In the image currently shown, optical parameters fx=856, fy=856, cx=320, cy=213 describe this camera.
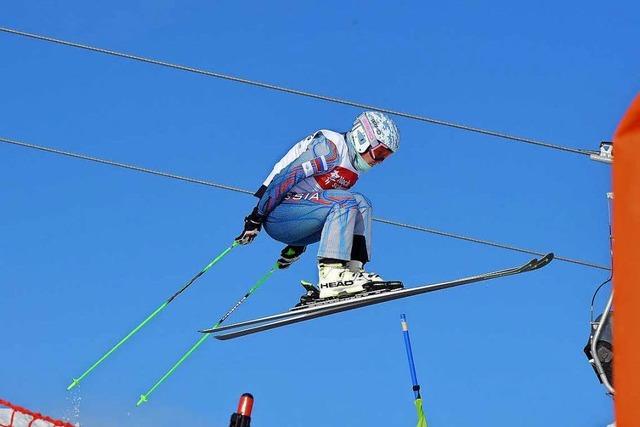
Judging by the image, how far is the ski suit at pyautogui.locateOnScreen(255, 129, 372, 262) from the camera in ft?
29.6

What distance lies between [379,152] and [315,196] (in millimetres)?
848

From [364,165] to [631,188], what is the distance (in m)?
7.89

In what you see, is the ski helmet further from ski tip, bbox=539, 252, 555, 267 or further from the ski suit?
ski tip, bbox=539, 252, 555, 267

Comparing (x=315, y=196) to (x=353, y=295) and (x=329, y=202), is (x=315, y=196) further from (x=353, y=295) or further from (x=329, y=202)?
(x=353, y=295)

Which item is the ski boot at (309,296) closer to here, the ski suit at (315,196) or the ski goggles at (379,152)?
the ski suit at (315,196)

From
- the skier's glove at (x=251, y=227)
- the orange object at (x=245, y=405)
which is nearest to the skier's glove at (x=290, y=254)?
the skier's glove at (x=251, y=227)

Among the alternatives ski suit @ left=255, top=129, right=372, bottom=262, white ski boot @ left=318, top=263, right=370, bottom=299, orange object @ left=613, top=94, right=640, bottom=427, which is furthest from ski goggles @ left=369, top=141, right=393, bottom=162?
orange object @ left=613, top=94, right=640, bottom=427

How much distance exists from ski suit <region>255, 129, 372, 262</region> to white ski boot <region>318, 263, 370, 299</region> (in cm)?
24

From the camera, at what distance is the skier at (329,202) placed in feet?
29.2

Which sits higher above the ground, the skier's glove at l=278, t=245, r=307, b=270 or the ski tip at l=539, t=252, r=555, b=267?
the skier's glove at l=278, t=245, r=307, b=270

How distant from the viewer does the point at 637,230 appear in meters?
1.48

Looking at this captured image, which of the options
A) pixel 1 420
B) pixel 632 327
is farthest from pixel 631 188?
pixel 1 420

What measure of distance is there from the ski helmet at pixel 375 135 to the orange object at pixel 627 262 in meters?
7.70

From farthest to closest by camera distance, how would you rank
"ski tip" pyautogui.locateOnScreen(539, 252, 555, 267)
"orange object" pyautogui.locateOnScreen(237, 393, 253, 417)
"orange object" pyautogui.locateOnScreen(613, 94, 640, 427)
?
"ski tip" pyautogui.locateOnScreen(539, 252, 555, 267), "orange object" pyautogui.locateOnScreen(237, 393, 253, 417), "orange object" pyautogui.locateOnScreen(613, 94, 640, 427)
